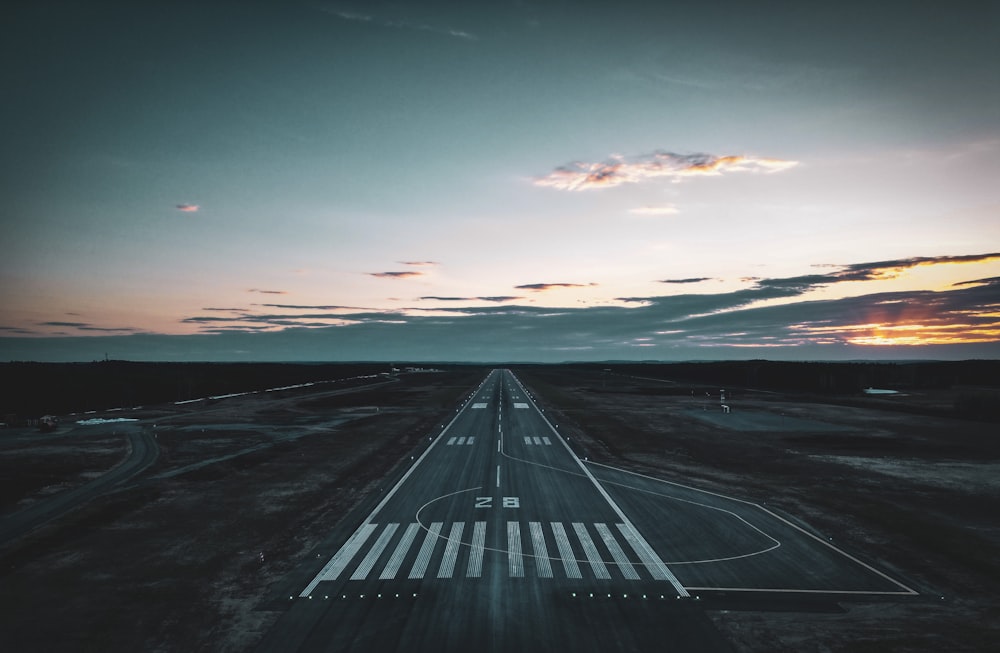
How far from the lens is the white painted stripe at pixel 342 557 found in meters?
19.8

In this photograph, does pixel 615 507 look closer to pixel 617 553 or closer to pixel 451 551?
pixel 617 553

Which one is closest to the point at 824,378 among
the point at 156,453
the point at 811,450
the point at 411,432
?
the point at 811,450

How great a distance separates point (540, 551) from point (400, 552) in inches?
243

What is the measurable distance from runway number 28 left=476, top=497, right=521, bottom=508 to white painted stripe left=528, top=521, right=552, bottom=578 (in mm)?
3352

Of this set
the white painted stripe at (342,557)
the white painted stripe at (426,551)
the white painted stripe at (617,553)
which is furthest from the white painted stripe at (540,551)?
the white painted stripe at (342,557)

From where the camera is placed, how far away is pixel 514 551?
22.8 m

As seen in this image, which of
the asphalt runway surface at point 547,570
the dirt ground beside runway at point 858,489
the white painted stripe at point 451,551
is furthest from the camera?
the white painted stripe at point 451,551

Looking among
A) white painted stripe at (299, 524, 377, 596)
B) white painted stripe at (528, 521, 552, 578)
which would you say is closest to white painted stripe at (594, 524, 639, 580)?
white painted stripe at (528, 521, 552, 578)

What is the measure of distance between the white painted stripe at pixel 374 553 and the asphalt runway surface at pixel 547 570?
0.32 ft

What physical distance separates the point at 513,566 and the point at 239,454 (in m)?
33.9

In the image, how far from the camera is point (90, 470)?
38812 mm

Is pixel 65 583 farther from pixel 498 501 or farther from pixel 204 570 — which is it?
pixel 498 501

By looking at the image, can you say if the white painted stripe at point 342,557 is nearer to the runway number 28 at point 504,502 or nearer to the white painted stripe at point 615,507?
the runway number 28 at point 504,502

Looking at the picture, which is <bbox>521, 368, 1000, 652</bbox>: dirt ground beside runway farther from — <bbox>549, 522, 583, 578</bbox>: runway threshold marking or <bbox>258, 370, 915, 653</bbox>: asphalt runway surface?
<bbox>549, 522, 583, 578</bbox>: runway threshold marking
